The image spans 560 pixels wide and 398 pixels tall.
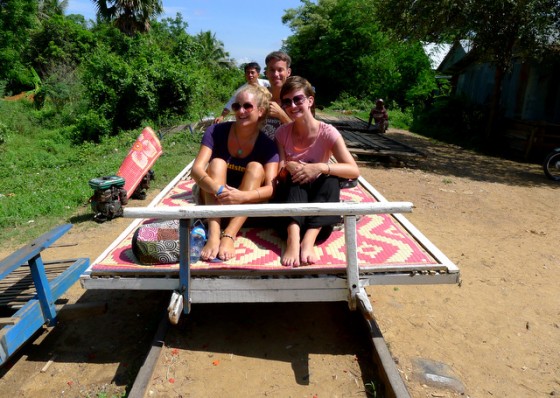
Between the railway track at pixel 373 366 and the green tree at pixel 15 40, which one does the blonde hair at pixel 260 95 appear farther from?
the green tree at pixel 15 40

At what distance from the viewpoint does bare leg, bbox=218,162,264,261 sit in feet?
9.81

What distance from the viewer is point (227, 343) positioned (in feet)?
10.5

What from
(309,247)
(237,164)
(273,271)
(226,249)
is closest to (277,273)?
(273,271)

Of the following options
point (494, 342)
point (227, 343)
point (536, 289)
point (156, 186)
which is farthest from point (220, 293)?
point (156, 186)

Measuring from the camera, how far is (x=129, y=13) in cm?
2095

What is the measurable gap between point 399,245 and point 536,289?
74.2 inches

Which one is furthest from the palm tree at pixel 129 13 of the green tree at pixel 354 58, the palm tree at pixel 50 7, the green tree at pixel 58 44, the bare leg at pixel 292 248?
the bare leg at pixel 292 248

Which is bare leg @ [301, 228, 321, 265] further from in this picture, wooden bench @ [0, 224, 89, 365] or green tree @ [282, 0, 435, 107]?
green tree @ [282, 0, 435, 107]

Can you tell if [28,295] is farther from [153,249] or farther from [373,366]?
[373,366]

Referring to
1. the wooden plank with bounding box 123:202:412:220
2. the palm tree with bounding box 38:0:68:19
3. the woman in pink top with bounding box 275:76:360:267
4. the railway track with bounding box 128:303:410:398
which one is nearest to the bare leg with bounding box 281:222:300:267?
the woman in pink top with bounding box 275:76:360:267

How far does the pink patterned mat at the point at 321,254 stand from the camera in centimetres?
285

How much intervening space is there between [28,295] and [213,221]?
167 cm

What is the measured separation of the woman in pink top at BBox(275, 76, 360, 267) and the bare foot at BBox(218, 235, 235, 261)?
0.38 metres

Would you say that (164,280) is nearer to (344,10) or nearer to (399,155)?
(399,155)
